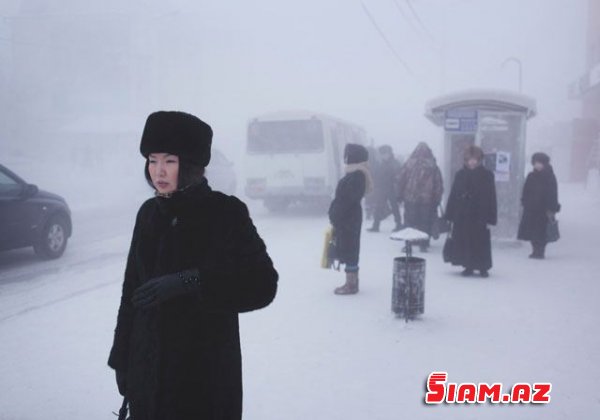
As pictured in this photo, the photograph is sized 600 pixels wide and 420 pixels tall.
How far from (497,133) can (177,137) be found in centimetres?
1029

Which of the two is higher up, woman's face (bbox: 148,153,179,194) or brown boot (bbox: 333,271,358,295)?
woman's face (bbox: 148,153,179,194)

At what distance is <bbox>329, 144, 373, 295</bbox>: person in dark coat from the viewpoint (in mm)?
6836

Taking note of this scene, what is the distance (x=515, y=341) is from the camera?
5488mm

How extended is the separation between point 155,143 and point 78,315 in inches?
189

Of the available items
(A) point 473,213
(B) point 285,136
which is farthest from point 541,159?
(B) point 285,136

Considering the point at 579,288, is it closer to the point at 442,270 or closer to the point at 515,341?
the point at 442,270

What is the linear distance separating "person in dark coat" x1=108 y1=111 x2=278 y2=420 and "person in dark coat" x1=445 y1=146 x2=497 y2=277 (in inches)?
247

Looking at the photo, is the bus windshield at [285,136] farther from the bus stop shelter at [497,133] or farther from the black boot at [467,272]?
the black boot at [467,272]

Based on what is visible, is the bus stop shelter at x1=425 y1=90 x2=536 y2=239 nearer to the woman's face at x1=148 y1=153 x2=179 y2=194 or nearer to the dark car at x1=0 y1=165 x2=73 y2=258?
the dark car at x1=0 y1=165 x2=73 y2=258

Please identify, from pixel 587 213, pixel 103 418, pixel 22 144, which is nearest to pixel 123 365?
pixel 103 418

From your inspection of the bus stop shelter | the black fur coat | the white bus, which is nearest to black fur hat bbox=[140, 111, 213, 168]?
the black fur coat

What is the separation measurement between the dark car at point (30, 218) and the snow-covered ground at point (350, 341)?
38 cm

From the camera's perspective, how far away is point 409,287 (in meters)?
6.17

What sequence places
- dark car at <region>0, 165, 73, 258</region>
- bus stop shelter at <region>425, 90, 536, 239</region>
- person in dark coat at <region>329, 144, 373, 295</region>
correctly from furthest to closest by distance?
bus stop shelter at <region>425, 90, 536, 239</region>, dark car at <region>0, 165, 73, 258</region>, person in dark coat at <region>329, 144, 373, 295</region>
